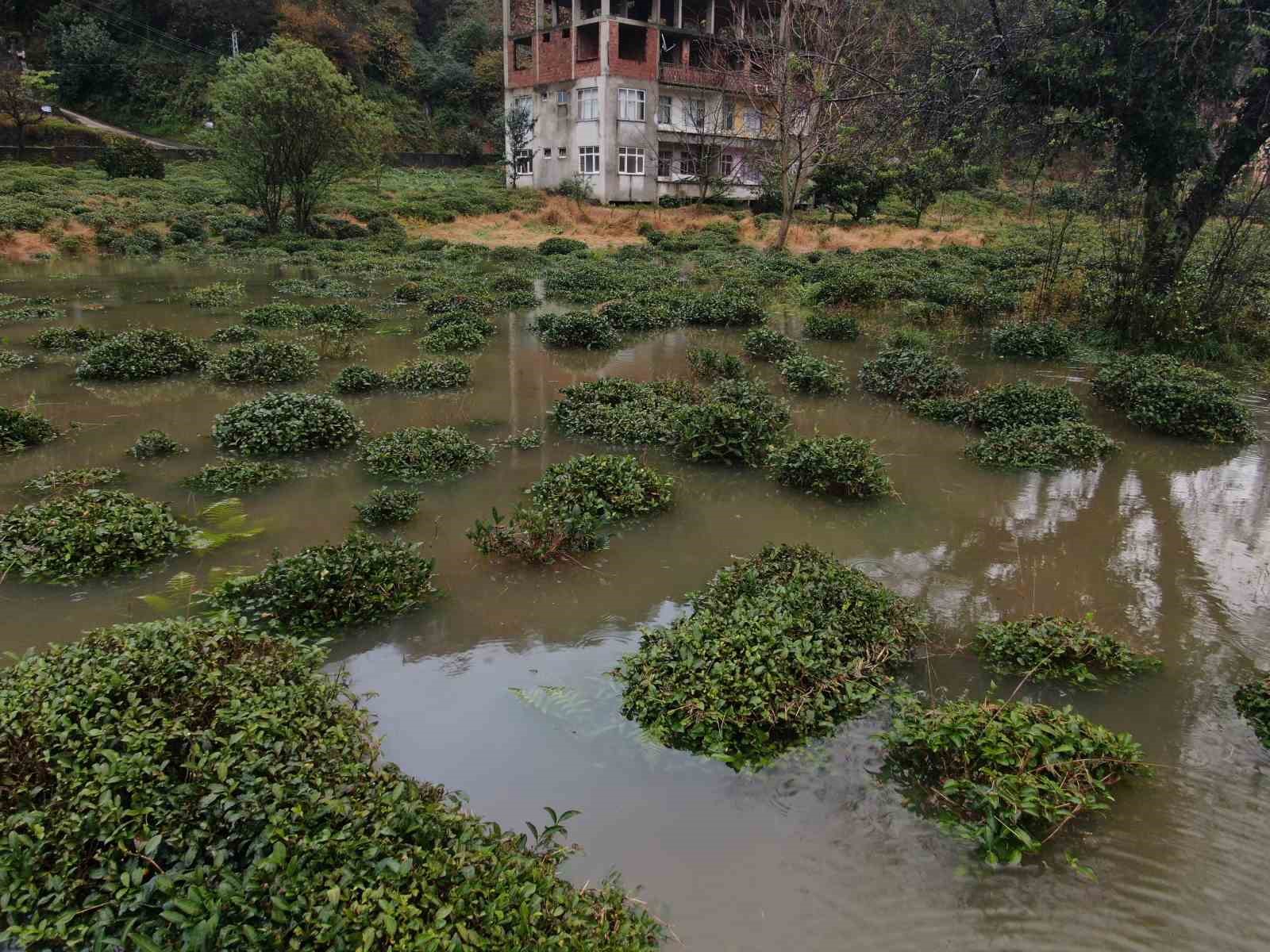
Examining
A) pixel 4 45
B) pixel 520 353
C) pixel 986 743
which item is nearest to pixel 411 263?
pixel 520 353

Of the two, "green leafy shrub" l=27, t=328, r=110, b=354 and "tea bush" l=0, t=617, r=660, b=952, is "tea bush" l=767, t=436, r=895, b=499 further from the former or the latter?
"green leafy shrub" l=27, t=328, r=110, b=354

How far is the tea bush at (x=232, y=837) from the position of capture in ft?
11.4

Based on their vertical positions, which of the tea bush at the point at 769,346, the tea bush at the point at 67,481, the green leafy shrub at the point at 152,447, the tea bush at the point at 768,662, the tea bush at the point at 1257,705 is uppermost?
the tea bush at the point at 769,346

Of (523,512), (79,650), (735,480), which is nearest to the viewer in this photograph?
(79,650)

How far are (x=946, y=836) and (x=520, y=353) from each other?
41.9 ft

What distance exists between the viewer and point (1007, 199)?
49.2 m

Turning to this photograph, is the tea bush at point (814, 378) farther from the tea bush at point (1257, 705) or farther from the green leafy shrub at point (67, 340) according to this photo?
the green leafy shrub at point (67, 340)

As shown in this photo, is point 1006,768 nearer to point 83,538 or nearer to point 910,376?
point 83,538

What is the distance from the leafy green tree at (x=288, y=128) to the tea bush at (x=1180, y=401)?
27.3m

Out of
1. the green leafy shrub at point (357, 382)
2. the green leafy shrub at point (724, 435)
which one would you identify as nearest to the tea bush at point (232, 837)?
the green leafy shrub at point (724, 435)

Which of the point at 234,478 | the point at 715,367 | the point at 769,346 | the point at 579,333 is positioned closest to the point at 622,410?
the point at 715,367

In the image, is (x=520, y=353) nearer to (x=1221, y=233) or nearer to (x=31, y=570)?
(x=31, y=570)

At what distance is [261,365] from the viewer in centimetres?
1325

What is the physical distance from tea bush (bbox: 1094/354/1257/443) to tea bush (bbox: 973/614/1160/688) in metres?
6.72
